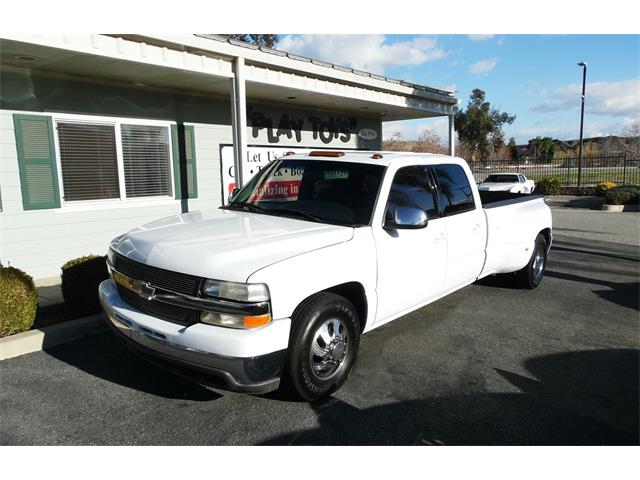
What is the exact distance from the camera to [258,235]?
Result: 3473 millimetres

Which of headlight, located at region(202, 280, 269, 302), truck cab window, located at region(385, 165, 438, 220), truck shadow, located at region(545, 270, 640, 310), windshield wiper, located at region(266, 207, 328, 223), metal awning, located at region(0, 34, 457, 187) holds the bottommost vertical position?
truck shadow, located at region(545, 270, 640, 310)

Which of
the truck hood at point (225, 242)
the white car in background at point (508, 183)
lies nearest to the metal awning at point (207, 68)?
the truck hood at point (225, 242)

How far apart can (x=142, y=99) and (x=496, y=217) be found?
634cm

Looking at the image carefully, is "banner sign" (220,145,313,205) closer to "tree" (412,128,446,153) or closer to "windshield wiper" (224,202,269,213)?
"windshield wiper" (224,202,269,213)

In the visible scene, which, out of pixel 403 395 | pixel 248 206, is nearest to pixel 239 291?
pixel 403 395

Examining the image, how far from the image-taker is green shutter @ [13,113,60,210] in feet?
22.7

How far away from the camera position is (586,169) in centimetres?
3183

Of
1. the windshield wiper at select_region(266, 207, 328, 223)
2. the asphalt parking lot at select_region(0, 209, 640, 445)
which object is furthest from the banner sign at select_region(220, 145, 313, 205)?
the asphalt parking lot at select_region(0, 209, 640, 445)

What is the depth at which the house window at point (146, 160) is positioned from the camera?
826 centimetres

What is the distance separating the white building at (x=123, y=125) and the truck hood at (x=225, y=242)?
353cm

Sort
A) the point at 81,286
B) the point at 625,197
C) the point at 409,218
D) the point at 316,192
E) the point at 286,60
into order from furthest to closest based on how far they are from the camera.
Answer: the point at 625,197 < the point at 286,60 < the point at 81,286 < the point at 316,192 < the point at 409,218

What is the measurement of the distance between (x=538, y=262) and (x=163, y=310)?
5.43 metres

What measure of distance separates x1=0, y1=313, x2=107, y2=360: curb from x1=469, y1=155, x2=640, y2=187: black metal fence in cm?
2567

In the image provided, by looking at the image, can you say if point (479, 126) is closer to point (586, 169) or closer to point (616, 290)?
point (586, 169)
